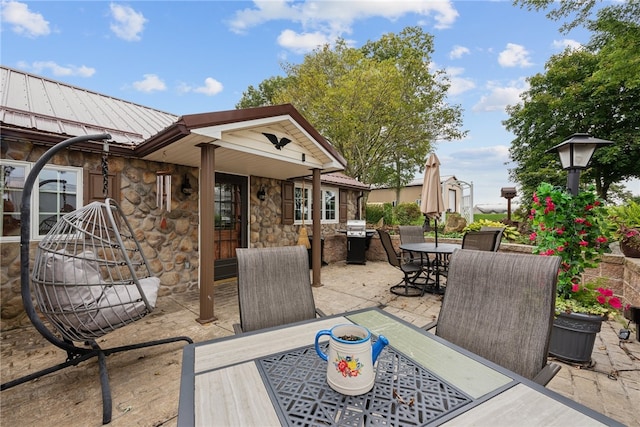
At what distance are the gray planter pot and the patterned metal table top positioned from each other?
2202mm

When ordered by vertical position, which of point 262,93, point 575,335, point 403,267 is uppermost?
point 262,93

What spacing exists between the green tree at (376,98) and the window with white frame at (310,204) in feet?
14.1

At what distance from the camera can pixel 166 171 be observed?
431 cm

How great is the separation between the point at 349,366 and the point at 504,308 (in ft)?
3.36

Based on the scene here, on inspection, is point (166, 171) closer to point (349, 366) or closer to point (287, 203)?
point (287, 203)

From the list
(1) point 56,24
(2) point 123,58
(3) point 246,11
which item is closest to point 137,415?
(1) point 56,24

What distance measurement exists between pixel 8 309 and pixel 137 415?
2.91 metres

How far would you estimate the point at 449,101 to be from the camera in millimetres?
11852

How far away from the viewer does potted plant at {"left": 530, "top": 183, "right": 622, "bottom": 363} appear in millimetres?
2312

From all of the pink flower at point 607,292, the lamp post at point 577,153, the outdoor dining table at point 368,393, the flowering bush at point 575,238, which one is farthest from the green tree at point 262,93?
the outdoor dining table at point 368,393

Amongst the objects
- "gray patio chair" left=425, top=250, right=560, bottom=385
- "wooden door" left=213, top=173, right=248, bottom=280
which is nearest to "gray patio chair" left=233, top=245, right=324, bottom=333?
"gray patio chair" left=425, top=250, right=560, bottom=385

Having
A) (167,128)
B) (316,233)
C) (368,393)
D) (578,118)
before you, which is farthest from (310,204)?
(578,118)

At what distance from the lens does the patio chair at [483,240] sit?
154 inches

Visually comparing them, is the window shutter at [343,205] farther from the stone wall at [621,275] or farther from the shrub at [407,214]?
the stone wall at [621,275]
